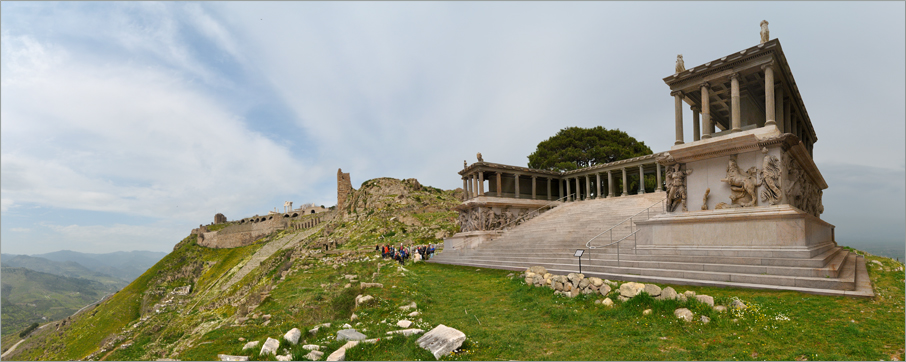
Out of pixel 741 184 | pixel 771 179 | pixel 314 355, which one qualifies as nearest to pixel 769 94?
pixel 771 179

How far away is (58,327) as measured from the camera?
40.2 meters

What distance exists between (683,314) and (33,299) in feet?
470

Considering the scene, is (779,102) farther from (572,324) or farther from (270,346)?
(270,346)

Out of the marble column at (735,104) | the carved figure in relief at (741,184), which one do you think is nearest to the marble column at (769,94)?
the marble column at (735,104)

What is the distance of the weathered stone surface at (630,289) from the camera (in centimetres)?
788

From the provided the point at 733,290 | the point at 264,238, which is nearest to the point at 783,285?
the point at 733,290

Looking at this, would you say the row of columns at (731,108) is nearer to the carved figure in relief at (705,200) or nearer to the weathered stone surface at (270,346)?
the carved figure in relief at (705,200)

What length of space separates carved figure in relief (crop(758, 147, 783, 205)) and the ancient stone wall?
55.8m

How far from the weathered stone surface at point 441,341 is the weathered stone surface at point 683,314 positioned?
378cm

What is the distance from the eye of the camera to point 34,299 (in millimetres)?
96438

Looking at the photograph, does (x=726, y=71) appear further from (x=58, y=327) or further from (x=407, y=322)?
(x=58, y=327)

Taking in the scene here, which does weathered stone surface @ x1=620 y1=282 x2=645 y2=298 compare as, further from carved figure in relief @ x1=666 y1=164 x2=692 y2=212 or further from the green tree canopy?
the green tree canopy

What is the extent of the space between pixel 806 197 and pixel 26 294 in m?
158

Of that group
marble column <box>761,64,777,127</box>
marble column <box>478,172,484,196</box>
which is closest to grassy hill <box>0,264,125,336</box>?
marble column <box>478,172,484,196</box>
